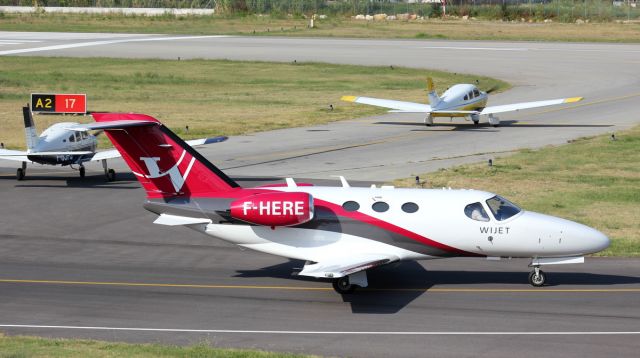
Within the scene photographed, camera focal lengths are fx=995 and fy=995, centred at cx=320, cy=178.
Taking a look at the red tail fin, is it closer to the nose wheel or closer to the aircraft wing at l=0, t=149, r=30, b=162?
the nose wheel

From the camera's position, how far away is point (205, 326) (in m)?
23.7

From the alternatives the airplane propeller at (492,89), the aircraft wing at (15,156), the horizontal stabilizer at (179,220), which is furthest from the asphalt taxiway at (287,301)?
the airplane propeller at (492,89)

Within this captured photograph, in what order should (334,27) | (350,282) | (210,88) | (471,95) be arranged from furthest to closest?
(334,27) < (210,88) < (471,95) < (350,282)

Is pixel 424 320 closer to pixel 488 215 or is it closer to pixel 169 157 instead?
pixel 488 215

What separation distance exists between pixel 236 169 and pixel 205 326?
23.6 metres

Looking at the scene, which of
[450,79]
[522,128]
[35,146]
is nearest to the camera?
[35,146]

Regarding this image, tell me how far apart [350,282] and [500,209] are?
175 inches

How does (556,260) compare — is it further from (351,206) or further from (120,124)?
(120,124)

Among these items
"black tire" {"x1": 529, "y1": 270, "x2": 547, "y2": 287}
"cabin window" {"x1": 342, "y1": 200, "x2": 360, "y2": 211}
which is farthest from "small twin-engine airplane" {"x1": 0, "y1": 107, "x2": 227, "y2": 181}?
"black tire" {"x1": 529, "y1": 270, "x2": 547, "y2": 287}

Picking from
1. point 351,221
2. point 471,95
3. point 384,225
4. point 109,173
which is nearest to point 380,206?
point 384,225

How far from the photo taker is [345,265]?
83.6ft

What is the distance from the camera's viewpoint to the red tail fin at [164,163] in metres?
27.0

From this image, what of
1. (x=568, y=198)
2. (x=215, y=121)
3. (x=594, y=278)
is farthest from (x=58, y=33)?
(x=594, y=278)

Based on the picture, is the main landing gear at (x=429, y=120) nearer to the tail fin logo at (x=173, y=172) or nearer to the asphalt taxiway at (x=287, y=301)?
the asphalt taxiway at (x=287, y=301)
